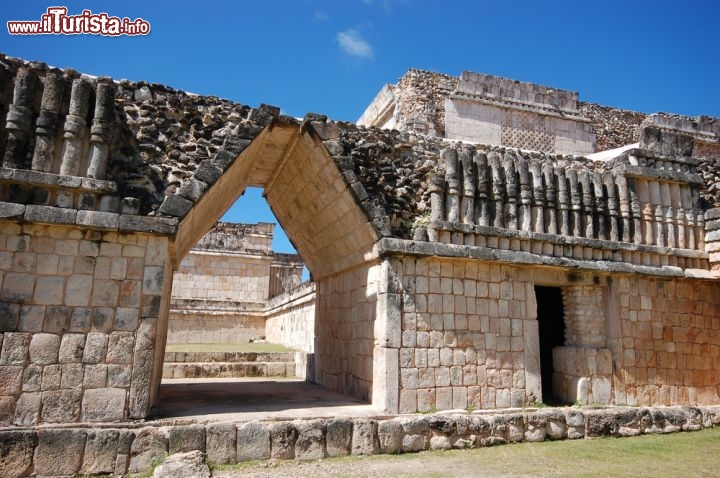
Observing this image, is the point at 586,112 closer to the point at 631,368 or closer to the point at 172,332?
the point at 631,368

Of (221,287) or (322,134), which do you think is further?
(221,287)

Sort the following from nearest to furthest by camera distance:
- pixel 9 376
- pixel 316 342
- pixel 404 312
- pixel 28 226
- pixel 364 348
Result: 1. pixel 9 376
2. pixel 28 226
3. pixel 404 312
4. pixel 364 348
5. pixel 316 342

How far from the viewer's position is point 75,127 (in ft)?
20.9

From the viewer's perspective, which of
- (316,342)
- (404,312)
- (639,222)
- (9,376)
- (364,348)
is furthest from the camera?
(316,342)

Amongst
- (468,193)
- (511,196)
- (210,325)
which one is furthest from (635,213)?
(210,325)

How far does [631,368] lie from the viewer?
28.6 ft

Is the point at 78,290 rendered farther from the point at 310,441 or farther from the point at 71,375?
the point at 310,441

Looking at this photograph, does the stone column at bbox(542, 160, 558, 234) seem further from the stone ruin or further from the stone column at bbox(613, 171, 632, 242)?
the stone column at bbox(613, 171, 632, 242)

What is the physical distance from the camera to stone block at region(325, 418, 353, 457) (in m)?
6.43

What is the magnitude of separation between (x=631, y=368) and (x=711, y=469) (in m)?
2.59

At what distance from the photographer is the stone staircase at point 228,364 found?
484 inches

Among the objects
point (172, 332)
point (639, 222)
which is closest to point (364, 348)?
point (639, 222)

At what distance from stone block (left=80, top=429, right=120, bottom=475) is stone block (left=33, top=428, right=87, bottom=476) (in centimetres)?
7

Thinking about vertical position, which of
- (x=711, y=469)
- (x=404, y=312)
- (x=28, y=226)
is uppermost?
(x=28, y=226)
